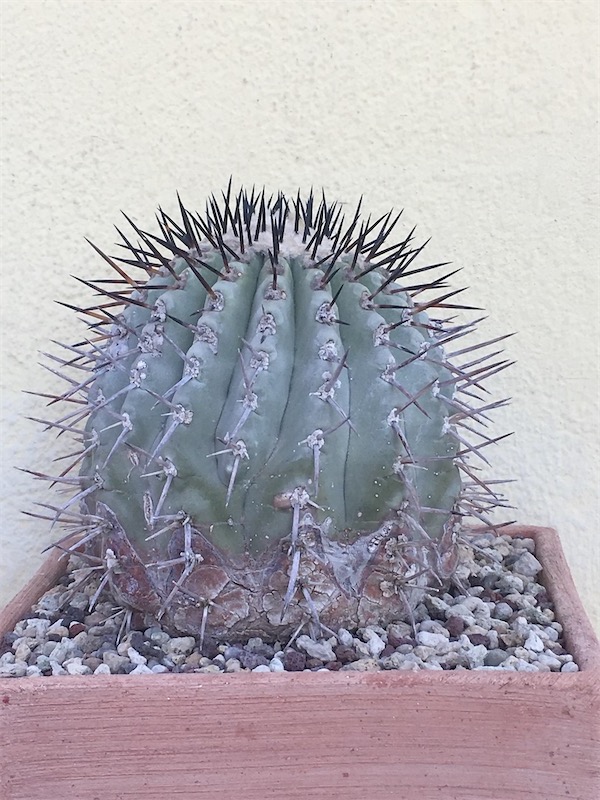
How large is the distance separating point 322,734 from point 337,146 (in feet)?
2.76

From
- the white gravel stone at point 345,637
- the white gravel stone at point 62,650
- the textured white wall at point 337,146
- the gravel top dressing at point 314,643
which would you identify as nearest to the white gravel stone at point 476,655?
the gravel top dressing at point 314,643

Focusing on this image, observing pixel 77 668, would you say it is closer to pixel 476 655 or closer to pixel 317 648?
pixel 317 648

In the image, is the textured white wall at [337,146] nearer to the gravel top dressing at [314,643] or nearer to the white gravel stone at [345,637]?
the gravel top dressing at [314,643]

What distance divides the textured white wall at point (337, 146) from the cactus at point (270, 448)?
16.3 inches

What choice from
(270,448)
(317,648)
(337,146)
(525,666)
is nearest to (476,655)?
(525,666)

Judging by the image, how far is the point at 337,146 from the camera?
1.15m

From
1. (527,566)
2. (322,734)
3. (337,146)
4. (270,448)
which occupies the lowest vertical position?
(322,734)

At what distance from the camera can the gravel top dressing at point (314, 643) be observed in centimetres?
68

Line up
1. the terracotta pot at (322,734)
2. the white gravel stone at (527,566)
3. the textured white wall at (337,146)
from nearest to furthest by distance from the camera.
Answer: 1. the terracotta pot at (322,734)
2. the white gravel stone at (527,566)
3. the textured white wall at (337,146)

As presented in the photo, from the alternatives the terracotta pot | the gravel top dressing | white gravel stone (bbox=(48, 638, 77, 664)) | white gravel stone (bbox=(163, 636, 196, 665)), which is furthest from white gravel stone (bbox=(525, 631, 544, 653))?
white gravel stone (bbox=(48, 638, 77, 664))

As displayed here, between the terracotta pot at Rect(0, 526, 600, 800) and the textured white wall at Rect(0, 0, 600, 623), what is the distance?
56 centimetres

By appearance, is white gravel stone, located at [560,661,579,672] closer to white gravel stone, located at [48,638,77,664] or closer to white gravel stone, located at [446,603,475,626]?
white gravel stone, located at [446,603,475,626]

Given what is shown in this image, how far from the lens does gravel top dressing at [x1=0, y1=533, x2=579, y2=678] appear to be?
0.68 metres

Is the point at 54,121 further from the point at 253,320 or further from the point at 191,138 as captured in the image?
the point at 253,320
